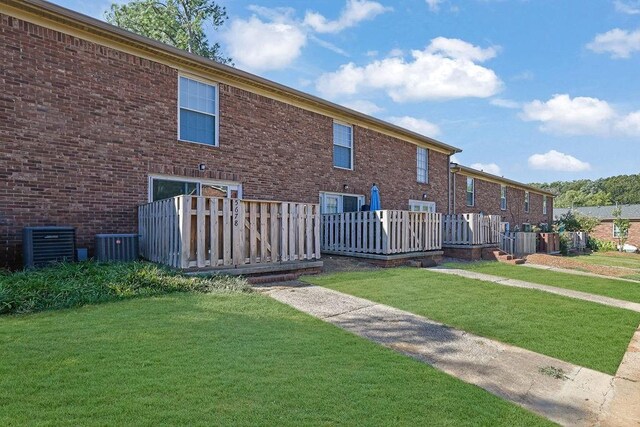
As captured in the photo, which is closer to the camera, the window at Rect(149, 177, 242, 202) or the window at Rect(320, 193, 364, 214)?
the window at Rect(149, 177, 242, 202)

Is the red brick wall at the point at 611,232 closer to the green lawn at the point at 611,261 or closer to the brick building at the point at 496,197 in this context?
the brick building at the point at 496,197

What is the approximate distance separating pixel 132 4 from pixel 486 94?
23201mm

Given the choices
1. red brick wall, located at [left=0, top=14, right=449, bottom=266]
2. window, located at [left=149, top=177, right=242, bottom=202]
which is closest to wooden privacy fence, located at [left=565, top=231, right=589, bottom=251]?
red brick wall, located at [left=0, top=14, right=449, bottom=266]

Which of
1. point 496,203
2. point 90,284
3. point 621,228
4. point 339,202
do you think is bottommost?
point 90,284

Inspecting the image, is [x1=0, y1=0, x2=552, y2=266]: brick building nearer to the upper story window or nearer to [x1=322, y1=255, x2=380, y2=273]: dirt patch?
[x1=322, y1=255, x2=380, y2=273]: dirt patch

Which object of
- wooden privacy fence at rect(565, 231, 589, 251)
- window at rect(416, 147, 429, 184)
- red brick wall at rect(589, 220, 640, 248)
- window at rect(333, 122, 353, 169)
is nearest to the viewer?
window at rect(333, 122, 353, 169)

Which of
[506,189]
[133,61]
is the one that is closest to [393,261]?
[133,61]

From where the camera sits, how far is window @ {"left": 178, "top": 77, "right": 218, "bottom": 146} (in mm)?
10008

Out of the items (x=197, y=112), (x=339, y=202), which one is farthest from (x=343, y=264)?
(x=197, y=112)

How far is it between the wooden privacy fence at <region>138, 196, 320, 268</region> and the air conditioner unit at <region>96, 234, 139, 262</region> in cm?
26

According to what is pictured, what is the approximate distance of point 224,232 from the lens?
744 centimetres

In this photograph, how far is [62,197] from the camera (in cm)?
793

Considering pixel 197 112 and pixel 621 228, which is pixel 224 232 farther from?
pixel 621 228

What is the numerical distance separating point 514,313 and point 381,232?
206 inches
